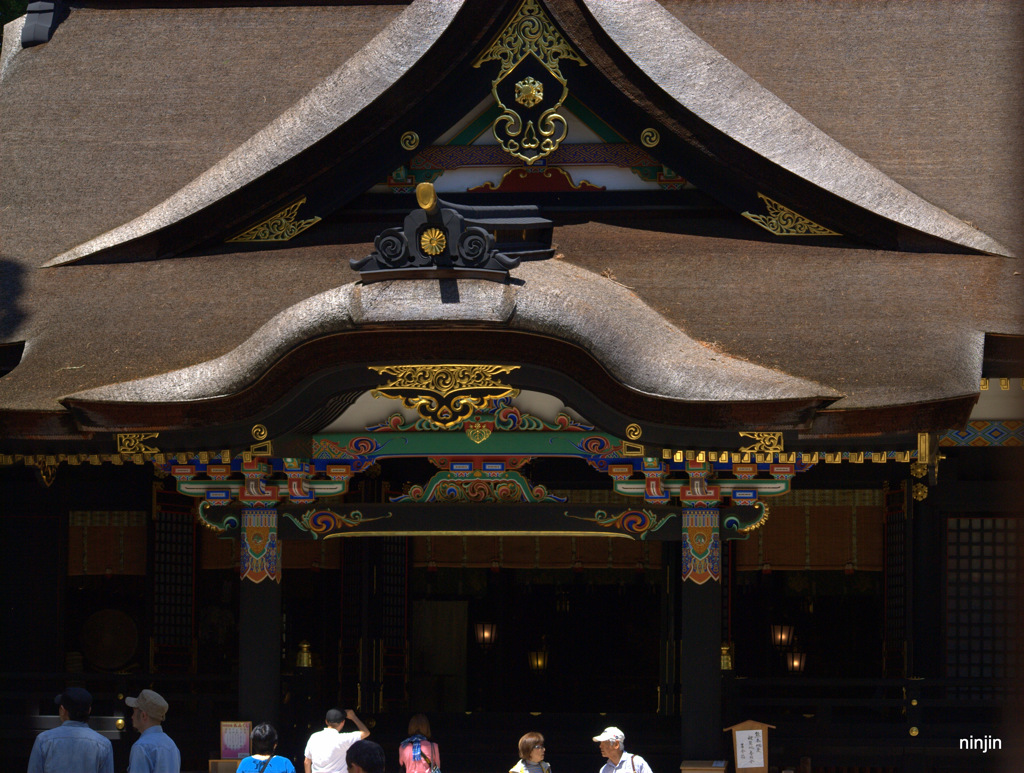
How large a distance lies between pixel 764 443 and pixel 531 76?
327 cm

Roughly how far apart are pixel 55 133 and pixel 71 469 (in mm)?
2716

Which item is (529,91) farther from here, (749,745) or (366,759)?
(366,759)

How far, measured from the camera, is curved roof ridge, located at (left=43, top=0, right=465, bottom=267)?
9.55 metres

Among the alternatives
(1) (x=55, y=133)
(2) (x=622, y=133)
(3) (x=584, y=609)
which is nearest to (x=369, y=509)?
(2) (x=622, y=133)

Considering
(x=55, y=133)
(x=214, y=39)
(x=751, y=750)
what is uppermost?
(x=214, y=39)

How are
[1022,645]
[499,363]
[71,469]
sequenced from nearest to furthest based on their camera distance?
[1022,645], [499,363], [71,469]

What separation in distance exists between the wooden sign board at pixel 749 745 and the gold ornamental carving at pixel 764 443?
1.78 m

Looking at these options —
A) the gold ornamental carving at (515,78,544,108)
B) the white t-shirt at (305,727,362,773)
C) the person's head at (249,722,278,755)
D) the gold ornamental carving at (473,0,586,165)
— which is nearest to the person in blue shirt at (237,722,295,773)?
the person's head at (249,722,278,755)

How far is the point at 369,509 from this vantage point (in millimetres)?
9094

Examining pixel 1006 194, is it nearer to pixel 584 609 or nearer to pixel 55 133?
pixel 584 609

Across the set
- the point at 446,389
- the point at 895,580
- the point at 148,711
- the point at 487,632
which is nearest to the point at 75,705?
the point at 148,711

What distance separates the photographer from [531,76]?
9.76 m

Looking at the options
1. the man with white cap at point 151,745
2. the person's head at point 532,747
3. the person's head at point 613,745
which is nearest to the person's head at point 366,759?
the man with white cap at point 151,745

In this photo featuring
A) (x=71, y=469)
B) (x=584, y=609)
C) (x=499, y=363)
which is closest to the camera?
(x=499, y=363)
